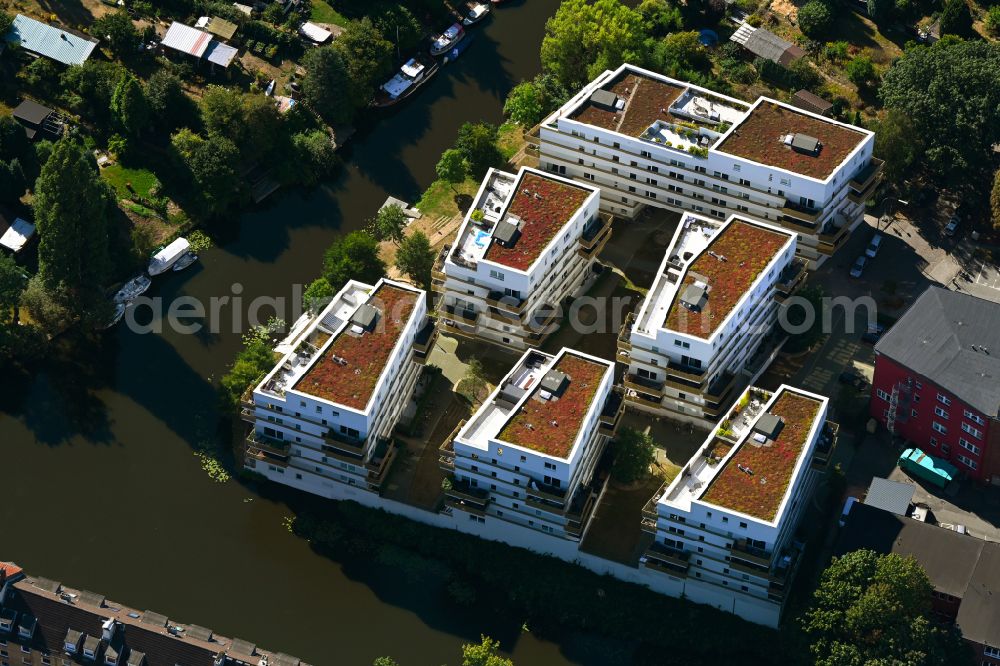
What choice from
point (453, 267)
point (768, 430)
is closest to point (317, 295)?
point (453, 267)

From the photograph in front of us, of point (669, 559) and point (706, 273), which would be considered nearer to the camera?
point (669, 559)

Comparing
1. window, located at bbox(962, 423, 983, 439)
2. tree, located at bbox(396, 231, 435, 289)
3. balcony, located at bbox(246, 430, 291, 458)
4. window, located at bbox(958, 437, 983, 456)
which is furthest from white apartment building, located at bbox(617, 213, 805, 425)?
balcony, located at bbox(246, 430, 291, 458)

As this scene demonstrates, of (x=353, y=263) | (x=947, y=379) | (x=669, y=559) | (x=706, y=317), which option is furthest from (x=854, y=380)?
(x=353, y=263)

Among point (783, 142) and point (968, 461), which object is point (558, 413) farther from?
point (783, 142)

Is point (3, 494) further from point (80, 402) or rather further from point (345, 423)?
point (345, 423)

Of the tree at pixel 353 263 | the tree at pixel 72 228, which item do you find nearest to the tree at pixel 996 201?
the tree at pixel 353 263

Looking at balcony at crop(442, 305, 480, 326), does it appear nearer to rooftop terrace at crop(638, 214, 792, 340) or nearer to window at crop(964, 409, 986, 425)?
rooftop terrace at crop(638, 214, 792, 340)

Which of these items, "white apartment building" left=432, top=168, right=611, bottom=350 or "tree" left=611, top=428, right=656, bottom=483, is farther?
"white apartment building" left=432, top=168, right=611, bottom=350
